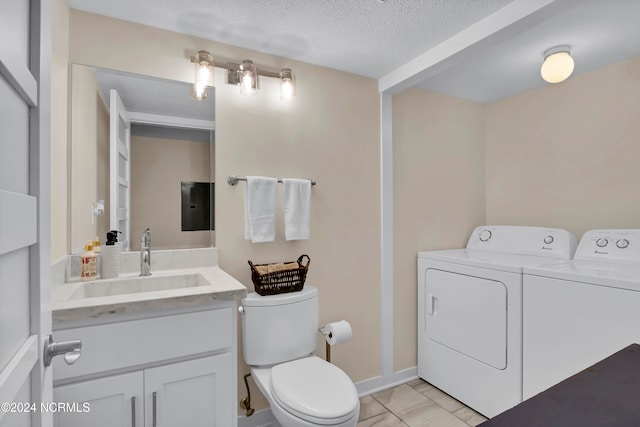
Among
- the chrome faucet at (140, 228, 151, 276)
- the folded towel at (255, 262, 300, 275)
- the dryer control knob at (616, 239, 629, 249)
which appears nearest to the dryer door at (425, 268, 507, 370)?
the dryer control knob at (616, 239, 629, 249)

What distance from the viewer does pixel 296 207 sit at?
2027 mm

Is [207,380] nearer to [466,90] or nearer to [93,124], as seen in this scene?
[93,124]

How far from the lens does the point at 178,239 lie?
1847 millimetres

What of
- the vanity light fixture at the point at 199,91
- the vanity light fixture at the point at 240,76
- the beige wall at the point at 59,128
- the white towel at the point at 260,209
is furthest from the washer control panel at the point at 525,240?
the beige wall at the point at 59,128

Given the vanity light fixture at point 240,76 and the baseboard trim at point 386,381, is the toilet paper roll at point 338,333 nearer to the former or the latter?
the baseboard trim at point 386,381

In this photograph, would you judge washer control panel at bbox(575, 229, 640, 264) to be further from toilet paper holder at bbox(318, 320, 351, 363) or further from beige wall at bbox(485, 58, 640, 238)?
toilet paper holder at bbox(318, 320, 351, 363)

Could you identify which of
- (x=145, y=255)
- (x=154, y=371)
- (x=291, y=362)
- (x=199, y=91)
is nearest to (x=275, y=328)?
(x=291, y=362)

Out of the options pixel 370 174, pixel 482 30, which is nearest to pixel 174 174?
pixel 370 174

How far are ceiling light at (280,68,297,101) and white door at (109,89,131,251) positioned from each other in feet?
2.77

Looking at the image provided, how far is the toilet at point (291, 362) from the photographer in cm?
141

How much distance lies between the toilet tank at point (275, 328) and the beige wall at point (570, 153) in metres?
1.95

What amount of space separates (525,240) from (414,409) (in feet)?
4.49

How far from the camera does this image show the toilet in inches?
55.5

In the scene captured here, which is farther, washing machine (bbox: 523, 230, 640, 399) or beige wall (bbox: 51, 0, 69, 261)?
washing machine (bbox: 523, 230, 640, 399)
